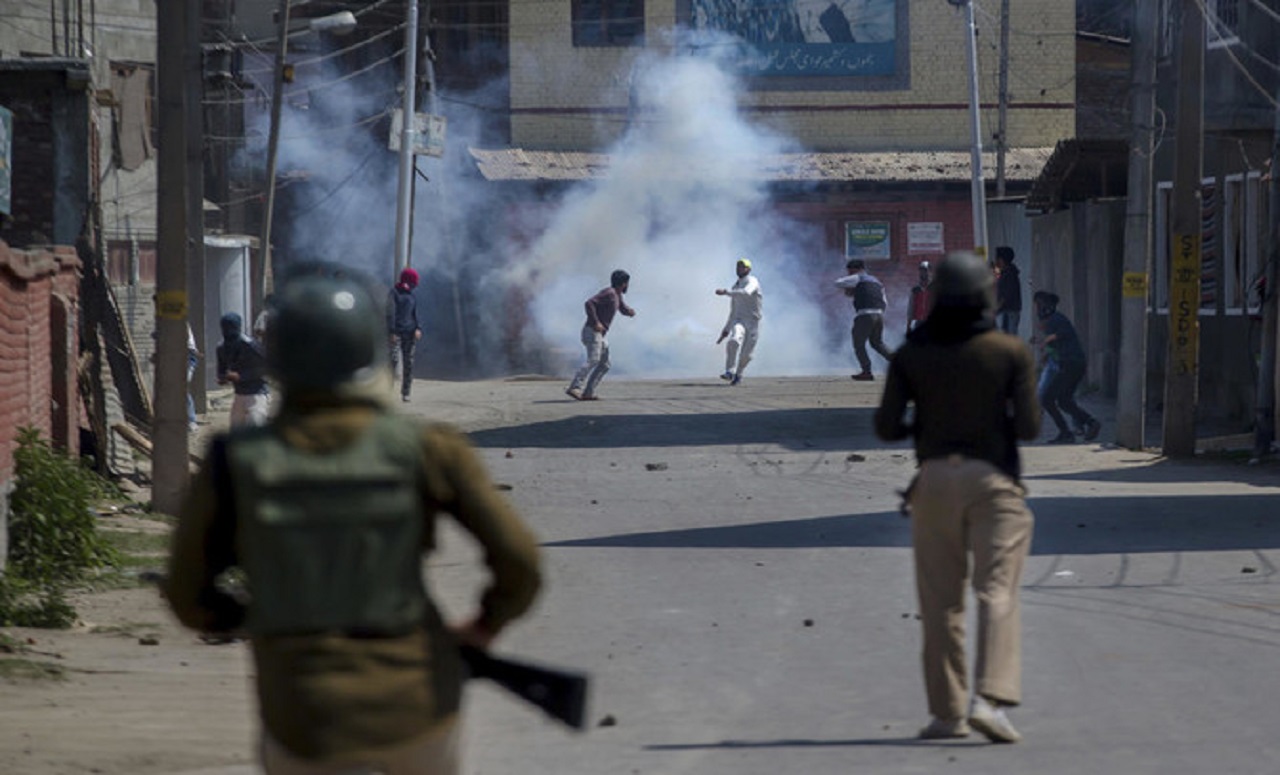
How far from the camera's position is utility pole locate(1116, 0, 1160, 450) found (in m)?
18.0

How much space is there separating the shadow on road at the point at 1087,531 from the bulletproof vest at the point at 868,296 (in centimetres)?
1437

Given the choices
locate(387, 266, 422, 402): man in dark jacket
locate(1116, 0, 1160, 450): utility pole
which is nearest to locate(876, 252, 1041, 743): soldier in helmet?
locate(1116, 0, 1160, 450): utility pole

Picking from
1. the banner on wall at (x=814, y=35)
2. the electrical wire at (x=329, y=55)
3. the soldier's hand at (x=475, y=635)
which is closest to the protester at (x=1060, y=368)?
the soldier's hand at (x=475, y=635)

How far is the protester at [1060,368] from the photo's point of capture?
19.8m

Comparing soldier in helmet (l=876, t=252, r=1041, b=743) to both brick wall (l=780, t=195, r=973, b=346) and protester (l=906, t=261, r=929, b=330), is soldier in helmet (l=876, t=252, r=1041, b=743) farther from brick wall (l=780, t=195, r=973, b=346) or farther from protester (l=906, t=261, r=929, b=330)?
brick wall (l=780, t=195, r=973, b=346)

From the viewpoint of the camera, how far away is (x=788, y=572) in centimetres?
1169

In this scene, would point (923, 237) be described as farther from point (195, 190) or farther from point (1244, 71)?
point (195, 190)

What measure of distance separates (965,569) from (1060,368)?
1305cm

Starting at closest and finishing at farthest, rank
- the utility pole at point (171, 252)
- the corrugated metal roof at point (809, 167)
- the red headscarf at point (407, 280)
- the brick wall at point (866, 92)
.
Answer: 1. the utility pole at point (171, 252)
2. the red headscarf at point (407, 280)
3. the corrugated metal roof at point (809, 167)
4. the brick wall at point (866, 92)

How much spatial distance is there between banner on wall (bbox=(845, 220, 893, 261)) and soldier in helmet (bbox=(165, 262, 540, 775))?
3727 centimetres

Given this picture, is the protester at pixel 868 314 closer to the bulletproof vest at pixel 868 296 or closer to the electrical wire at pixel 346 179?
the bulletproof vest at pixel 868 296

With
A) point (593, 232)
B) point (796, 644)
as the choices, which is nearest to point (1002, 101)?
point (593, 232)

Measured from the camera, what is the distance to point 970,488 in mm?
6906

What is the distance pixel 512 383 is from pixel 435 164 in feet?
26.6
